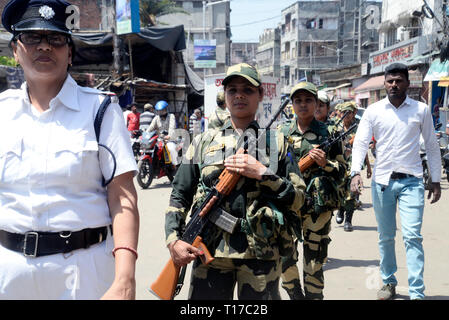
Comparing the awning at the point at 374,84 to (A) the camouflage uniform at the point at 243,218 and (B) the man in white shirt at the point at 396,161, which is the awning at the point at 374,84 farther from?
(A) the camouflage uniform at the point at 243,218

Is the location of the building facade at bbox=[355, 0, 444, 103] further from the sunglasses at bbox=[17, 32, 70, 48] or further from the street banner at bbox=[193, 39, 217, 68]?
the sunglasses at bbox=[17, 32, 70, 48]

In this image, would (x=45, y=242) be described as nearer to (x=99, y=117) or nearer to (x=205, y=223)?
(x=99, y=117)

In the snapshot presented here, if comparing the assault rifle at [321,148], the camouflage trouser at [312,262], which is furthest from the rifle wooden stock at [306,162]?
the camouflage trouser at [312,262]

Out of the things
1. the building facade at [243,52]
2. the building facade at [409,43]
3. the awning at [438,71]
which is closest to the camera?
the awning at [438,71]

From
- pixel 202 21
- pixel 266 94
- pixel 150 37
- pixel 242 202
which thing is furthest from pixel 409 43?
pixel 202 21

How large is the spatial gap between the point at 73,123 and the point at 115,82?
16.6m

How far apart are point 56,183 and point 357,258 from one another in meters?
4.79

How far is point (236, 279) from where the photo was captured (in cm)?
291

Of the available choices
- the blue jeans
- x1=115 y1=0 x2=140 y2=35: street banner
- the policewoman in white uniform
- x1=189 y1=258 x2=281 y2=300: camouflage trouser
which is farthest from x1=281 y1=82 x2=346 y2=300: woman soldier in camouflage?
x1=115 y1=0 x2=140 y2=35: street banner

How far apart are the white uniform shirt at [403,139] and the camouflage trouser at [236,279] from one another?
2164 mm

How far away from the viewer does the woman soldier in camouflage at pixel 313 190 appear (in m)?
4.20
